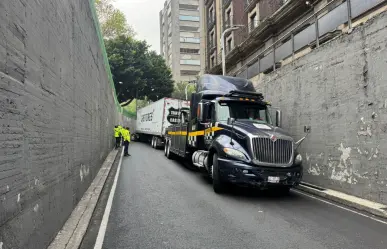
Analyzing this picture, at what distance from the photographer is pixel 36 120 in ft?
13.7

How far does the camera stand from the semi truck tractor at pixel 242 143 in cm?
848

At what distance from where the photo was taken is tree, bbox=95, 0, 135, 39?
42906mm

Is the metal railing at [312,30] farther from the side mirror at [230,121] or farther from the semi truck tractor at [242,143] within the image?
the side mirror at [230,121]

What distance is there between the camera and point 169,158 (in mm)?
18422

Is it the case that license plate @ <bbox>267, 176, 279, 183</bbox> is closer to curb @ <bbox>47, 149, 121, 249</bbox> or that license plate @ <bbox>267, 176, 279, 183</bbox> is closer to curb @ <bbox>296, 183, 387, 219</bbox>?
curb @ <bbox>296, 183, 387, 219</bbox>

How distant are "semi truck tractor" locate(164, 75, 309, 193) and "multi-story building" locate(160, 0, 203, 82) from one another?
78.8 m

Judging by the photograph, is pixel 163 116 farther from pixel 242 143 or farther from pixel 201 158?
pixel 242 143

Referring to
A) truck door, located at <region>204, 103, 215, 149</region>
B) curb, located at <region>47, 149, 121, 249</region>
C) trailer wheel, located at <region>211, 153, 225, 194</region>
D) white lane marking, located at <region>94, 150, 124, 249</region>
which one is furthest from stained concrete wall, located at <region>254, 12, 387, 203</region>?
curb, located at <region>47, 149, 121, 249</region>

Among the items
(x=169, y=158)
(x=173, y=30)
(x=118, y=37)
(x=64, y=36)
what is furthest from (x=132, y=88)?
(x=173, y=30)

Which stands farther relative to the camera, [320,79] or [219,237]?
[320,79]

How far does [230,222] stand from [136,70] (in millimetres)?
38672

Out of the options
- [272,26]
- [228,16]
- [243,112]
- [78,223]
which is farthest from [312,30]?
[228,16]

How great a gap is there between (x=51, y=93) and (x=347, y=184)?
7.43 m

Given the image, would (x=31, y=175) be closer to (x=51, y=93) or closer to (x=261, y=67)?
(x=51, y=93)
